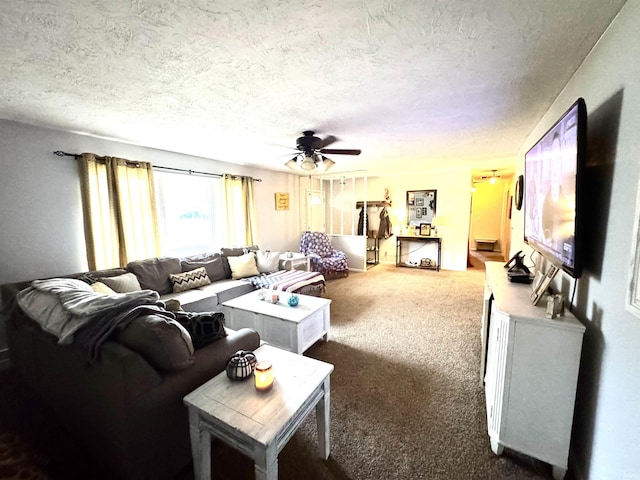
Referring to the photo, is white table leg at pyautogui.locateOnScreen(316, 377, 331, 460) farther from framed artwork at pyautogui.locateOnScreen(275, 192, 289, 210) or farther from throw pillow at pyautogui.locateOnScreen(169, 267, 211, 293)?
framed artwork at pyautogui.locateOnScreen(275, 192, 289, 210)

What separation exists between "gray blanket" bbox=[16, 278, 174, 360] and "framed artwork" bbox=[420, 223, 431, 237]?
5.59 meters

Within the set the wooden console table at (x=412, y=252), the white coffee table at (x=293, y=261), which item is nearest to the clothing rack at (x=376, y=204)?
the wooden console table at (x=412, y=252)

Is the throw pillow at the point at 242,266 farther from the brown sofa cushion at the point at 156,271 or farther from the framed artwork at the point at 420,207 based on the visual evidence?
the framed artwork at the point at 420,207

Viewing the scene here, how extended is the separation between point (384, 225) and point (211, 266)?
13.7 ft

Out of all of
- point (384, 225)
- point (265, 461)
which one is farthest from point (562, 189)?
point (384, 225)

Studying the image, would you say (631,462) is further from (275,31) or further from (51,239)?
(51,239)

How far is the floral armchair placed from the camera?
5059 mm

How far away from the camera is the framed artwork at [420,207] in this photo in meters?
5.93

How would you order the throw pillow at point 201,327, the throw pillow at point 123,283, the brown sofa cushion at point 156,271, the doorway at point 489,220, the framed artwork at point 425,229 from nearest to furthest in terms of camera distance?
the throw pillow at point 201,327, the throw pillow at point 123,283, the brown sofa cushion at point 156,271, the framed artwork at point 425,229, the doorway at point 489,220

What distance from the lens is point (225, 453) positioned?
144cm

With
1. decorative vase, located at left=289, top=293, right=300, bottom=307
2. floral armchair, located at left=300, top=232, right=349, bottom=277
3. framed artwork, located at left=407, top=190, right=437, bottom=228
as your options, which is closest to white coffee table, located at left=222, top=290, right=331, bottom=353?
decorative vase, located at left=289, top=293, right=300, bottom=307

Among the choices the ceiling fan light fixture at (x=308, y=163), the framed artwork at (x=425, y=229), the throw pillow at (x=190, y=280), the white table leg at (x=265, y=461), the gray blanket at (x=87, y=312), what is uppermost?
the ceiling fan light fixture at (x=308, y=163)

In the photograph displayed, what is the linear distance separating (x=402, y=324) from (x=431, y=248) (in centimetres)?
353

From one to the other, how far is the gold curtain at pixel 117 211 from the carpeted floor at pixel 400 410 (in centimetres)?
214
